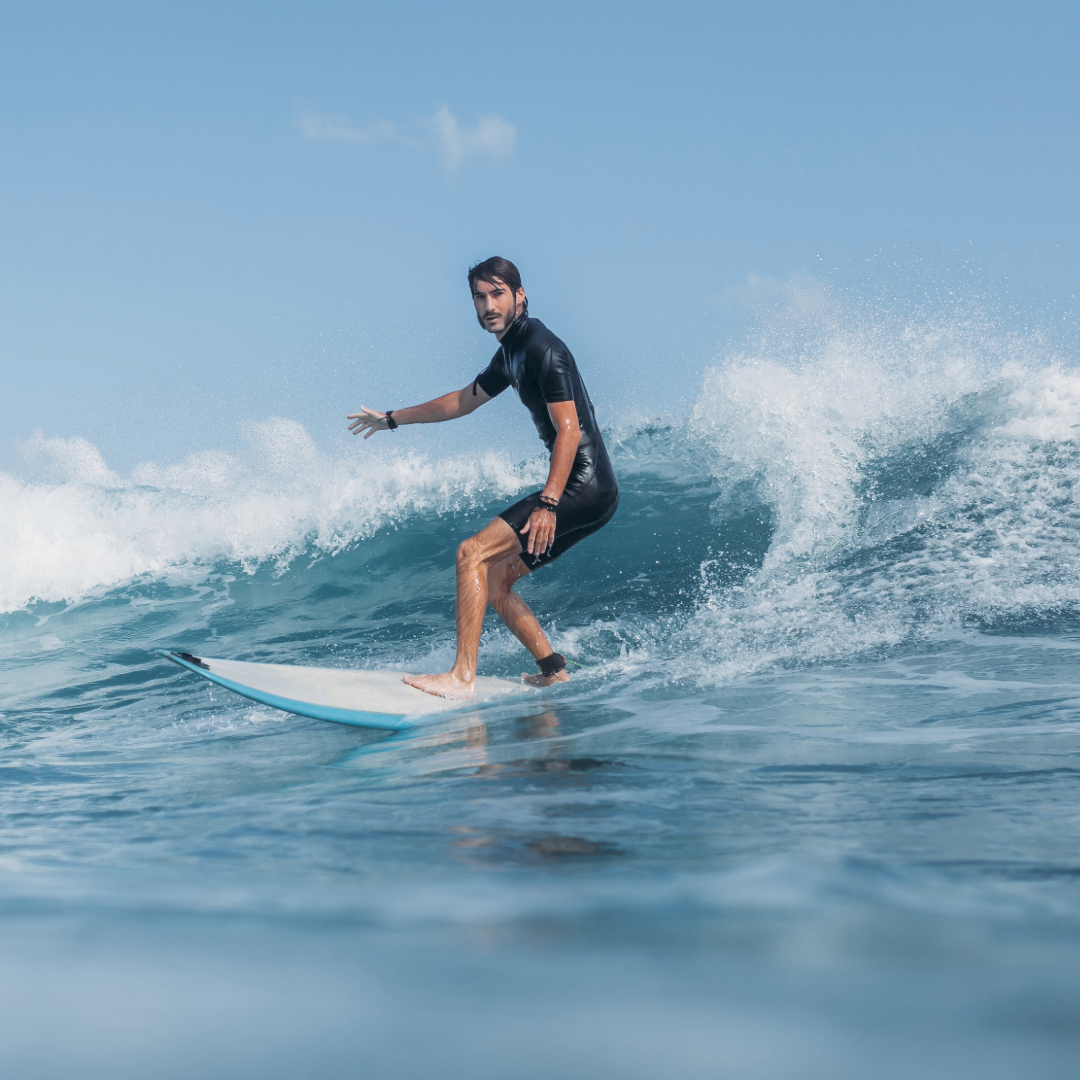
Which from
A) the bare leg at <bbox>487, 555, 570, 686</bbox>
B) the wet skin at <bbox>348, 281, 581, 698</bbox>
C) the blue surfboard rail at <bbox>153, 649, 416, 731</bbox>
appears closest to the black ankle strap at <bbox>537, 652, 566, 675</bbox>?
the bare leg at <bbox>487, 555, 570, 686</bbox>

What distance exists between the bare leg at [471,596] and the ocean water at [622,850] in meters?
0.20

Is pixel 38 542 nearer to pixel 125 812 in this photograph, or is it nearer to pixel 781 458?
pixel 781 458

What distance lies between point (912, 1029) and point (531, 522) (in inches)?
123

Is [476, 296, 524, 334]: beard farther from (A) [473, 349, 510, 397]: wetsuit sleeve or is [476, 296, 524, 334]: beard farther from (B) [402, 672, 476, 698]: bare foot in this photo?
(B) [402, 672, 476, 698]: bare foot

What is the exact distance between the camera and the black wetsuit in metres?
4.04

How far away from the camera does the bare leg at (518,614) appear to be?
4352 millimetres

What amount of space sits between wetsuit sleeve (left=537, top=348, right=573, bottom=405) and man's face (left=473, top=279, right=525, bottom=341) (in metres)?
0.28

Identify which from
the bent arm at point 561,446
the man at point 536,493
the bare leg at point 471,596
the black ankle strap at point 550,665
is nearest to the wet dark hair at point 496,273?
the man at point 536,493

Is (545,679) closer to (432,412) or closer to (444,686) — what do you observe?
(444,686)

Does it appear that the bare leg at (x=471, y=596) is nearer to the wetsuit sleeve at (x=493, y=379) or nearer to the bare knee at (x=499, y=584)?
the bare knee at (x=499, y=584)

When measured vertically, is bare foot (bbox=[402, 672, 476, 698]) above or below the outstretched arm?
below

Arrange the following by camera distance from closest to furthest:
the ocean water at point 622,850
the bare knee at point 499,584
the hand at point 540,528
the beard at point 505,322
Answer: the ocean water at point 622,850 < the hand at point 540,528 < the beard at point 505,322 < the bare knee at point 499,584

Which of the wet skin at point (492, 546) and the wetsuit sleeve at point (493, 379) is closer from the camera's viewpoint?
the wet skin at point (492, 546)

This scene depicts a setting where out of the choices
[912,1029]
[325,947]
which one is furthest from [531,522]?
[912,1029]
